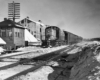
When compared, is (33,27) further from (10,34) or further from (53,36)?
(10,34)

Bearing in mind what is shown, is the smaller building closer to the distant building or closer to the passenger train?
the passenger train

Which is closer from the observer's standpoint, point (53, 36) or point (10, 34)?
point (10, 34)

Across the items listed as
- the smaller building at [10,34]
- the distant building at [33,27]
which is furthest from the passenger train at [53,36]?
the distant building at [33,27]

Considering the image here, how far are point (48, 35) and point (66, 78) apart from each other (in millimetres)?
21861

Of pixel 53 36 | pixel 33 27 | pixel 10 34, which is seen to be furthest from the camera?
pixel 33 27

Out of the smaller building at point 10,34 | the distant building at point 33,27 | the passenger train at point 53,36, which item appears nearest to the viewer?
the smaller building at point 10,34

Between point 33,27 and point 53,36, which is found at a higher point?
point 33,27

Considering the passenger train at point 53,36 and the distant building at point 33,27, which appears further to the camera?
the distant building at point 33,27

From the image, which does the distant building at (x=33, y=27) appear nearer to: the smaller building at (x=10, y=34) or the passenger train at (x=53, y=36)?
the passenger train at (x=53, y=36)

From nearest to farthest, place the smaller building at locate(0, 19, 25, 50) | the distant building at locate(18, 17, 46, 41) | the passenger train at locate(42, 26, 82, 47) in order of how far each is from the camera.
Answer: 1. the smaller building at locate(0, 19, 25, 50)
2. the passenger train at locate(42, 26, 82, 47)
3. the distant building at locate(18, 17, 46, 41)

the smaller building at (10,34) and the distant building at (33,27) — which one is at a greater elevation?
the distant building at (33,27)

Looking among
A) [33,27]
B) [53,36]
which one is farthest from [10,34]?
[33,27]

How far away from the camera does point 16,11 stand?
1359 inches

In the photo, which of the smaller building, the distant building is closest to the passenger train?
the smaller building
